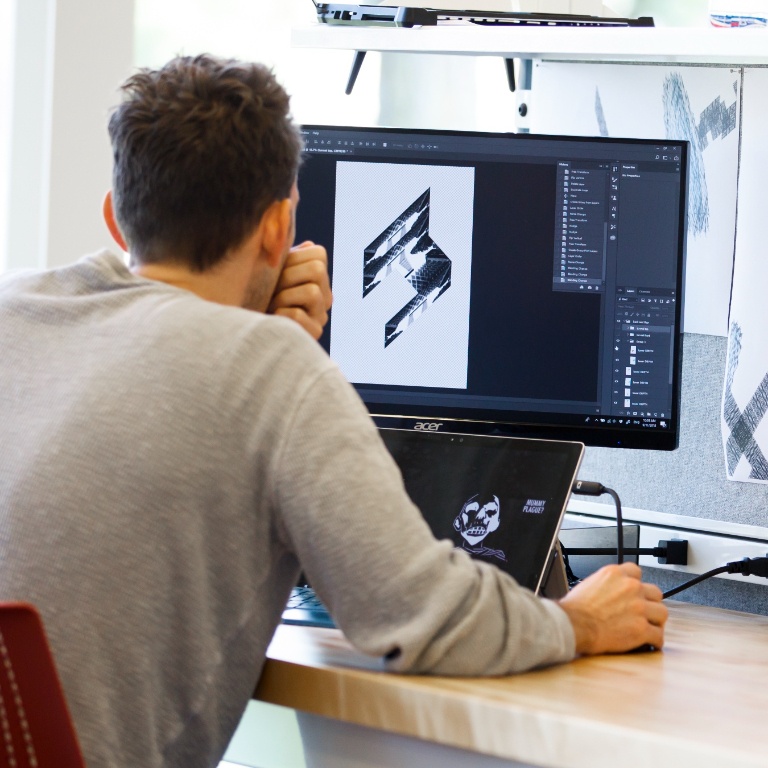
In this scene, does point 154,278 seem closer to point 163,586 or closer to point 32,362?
point 32,362

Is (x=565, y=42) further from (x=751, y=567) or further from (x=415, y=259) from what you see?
(x=751, y=567)

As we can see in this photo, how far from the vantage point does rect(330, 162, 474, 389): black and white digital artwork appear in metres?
1.28

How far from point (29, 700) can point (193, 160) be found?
0.42 meters

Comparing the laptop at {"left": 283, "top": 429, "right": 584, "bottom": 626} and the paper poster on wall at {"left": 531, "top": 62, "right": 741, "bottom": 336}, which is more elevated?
the paper poster on wall at {"left": 531, "top": 62, "right": 741, "bottom": 336}

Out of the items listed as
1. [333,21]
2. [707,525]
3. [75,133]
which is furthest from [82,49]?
[707,525]

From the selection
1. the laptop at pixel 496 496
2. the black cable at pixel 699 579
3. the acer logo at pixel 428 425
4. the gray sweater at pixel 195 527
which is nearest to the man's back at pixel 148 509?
the gray sweater at pixel 195 527

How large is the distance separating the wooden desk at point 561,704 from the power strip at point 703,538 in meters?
0.41

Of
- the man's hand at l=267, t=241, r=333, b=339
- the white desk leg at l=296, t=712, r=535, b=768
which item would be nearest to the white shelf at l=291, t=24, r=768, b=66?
the man's hand at l=267, t=241, r=333, b=339

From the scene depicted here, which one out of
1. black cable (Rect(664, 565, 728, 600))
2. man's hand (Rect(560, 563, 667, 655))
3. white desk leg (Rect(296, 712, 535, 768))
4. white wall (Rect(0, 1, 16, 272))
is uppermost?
white wall (Rect(0, 1, 16, 272))

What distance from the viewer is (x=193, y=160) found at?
92cm

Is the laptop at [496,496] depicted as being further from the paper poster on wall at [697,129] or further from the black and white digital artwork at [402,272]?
the paper poster on wall at [697,129]

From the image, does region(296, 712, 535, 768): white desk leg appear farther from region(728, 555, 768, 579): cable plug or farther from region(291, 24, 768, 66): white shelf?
region(291, 24, 768, 66): white shelf

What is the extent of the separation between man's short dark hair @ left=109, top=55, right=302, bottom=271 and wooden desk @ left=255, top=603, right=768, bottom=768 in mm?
322

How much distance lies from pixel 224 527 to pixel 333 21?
2.67ft
